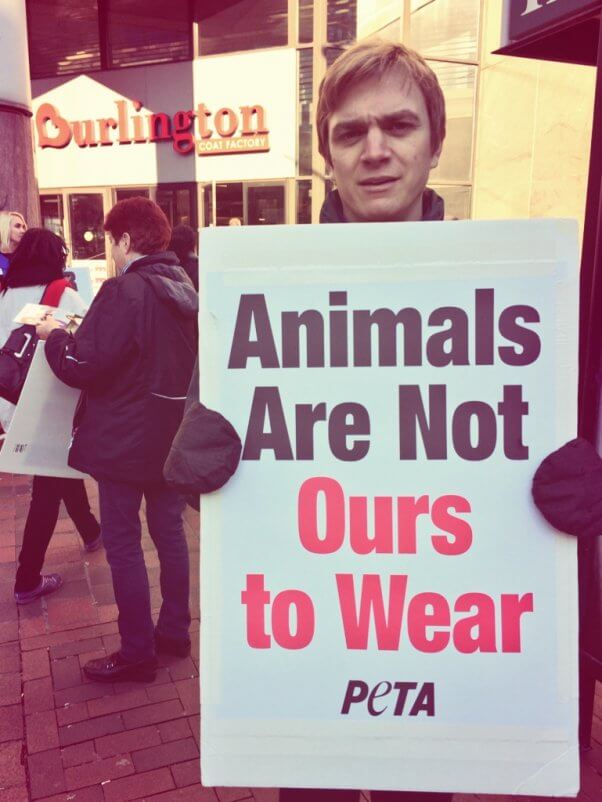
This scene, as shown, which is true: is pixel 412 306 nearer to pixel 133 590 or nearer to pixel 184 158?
pixel 133 590

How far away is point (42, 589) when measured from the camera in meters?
3.49

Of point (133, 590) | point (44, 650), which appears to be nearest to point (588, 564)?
point (133, 590)

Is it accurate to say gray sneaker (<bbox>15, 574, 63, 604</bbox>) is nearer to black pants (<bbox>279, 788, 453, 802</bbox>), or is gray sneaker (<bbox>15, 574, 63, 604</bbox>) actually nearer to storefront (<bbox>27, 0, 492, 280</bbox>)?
black pants (<bbox>279, 788, 453, 802</bbox>)

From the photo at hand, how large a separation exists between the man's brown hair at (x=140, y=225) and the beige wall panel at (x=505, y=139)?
896 centimetres

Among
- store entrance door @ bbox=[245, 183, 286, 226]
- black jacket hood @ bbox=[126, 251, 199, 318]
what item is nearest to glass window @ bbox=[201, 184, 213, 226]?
store entrance door @ bbox=[245, 183, 286, 226]

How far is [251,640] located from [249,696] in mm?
101

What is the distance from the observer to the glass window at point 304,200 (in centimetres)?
1293

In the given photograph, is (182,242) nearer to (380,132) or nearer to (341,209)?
(341,209)

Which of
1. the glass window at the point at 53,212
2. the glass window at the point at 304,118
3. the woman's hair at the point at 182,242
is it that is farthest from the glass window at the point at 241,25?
the woman's hair at the point at 182,242

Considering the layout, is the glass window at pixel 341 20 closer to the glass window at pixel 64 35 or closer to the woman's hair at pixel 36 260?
the glass window at pixel 64 35

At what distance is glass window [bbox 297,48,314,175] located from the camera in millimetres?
12555

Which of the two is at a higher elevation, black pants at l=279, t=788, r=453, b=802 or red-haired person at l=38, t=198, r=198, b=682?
red-haired person at l=38, t=198, r=198, b=682

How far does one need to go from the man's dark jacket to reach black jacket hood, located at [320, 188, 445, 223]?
1287 mm

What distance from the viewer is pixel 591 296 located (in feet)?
6.21
